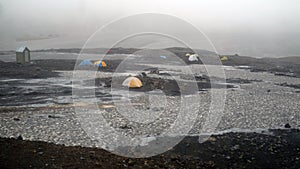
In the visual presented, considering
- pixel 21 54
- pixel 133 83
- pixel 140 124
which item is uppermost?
pixel 21 54

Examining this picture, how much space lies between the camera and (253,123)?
1633 centimetres

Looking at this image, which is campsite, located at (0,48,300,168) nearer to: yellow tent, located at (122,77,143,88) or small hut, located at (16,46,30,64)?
yellow tent, located at (122,77,143,88)

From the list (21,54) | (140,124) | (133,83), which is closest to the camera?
(140,124)

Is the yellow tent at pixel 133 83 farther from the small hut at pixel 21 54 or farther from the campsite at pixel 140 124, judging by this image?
the small hut at pixel 21 54

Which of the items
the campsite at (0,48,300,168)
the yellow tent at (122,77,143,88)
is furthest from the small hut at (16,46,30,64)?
the yellow tent at (122,77,143,88)

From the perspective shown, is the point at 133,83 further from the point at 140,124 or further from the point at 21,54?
the point at 21,54

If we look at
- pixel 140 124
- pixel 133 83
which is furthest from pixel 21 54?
pixel 140 124

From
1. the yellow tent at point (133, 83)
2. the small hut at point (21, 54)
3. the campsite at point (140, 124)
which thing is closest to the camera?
the campsite at point (140, 124)

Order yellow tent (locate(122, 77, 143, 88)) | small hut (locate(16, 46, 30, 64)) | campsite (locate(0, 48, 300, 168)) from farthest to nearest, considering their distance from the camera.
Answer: small hut (locate(16, 46, 30, 64)) < yellow tent (locate(122, 77, 143, 88)) < campsite (locate(0, 48, 300, 168))

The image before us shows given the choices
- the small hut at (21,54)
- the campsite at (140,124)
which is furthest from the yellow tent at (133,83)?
the small hut at (21,54)

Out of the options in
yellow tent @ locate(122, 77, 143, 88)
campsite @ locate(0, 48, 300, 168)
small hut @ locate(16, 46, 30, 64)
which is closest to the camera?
campsite @ locate(0, 48, 300, 168)

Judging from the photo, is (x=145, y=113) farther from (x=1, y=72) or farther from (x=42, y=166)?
(x=1, y=72)

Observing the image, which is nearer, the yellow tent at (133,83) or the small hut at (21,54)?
the yellow tent at (133,83)

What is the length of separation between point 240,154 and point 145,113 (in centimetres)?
750
